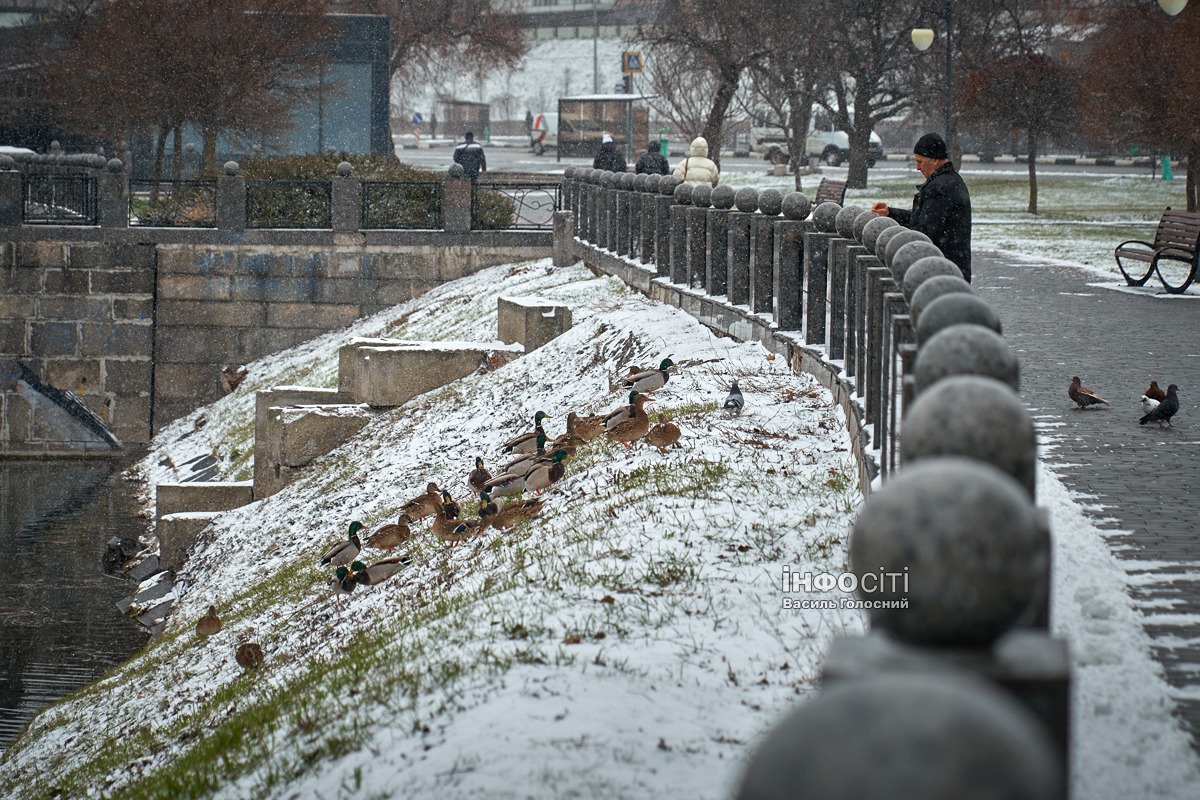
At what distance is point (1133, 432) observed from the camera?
854 cm

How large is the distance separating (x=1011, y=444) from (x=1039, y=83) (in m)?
35.3

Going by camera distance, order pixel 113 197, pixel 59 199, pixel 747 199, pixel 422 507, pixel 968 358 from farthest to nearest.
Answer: pixel 59 199
pixel 113 197
pixel 747 199
pixel 422 507
pixel 968 358

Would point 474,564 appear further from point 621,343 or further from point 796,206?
point 621,343

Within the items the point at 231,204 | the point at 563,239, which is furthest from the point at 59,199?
the point at 563,239

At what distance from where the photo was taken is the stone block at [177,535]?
15289mm

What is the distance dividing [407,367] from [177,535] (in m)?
3.08

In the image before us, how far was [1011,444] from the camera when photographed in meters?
3.26

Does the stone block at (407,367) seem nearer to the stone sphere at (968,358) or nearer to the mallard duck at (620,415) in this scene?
the mallard duck at (620,415)

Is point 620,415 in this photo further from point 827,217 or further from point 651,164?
point 651,164

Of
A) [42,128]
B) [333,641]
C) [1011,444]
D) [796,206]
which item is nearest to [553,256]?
[796,206]

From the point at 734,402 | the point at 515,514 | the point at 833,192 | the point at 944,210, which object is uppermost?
the point at 833,192

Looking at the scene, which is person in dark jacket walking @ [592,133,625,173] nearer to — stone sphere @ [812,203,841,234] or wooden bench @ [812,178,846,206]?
wooden bench @ [812,178,846,206]

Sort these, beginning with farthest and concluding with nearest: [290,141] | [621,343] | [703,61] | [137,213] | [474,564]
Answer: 1. [703,61]
2. [290,141]
3. [137,213]
4. [621,343]
5. [474,564]

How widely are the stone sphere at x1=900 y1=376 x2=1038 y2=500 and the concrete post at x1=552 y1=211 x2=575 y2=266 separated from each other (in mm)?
20192
